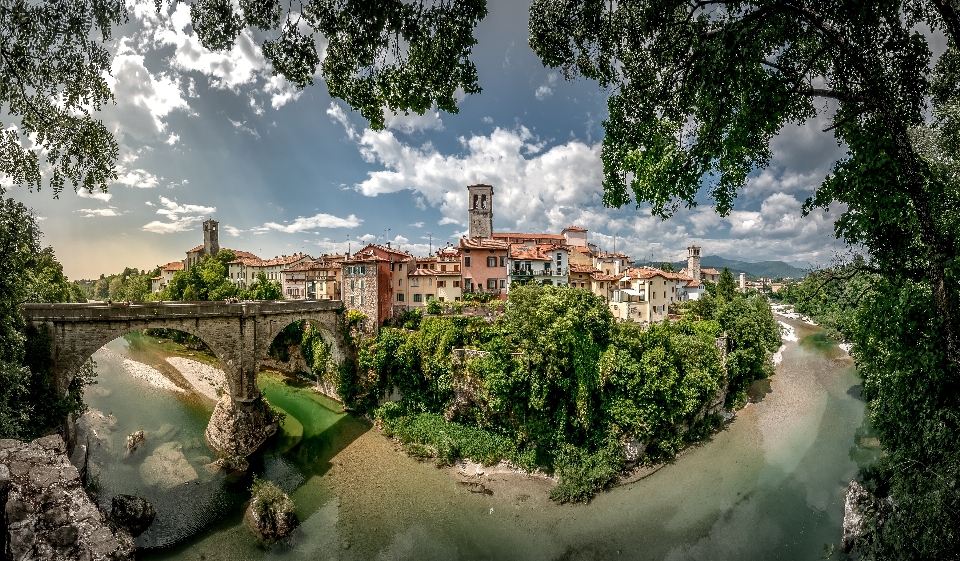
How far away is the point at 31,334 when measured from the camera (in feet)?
46.2

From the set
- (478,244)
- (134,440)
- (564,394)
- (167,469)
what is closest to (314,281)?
(478,244)

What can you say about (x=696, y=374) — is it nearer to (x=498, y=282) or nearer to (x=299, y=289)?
(x=498, y=282)

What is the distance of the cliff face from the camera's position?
316cm

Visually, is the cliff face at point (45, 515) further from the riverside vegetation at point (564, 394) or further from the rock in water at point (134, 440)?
the rock in water at point (134, 440)

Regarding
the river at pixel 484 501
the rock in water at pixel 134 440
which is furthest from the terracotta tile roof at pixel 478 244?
the rock in water at pixel 134 440

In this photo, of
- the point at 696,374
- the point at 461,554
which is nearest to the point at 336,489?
the point at 461,554

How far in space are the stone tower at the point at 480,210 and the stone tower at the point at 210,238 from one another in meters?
49.1

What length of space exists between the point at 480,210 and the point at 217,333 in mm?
30036

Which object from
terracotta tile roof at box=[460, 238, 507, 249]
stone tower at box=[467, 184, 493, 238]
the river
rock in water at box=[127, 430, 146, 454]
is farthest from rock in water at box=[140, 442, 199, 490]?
stone tower at box=[467, 184, 493, 238]

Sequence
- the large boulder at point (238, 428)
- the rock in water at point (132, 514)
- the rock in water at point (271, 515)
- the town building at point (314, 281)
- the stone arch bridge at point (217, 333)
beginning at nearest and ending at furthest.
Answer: the rock in water at point (132, 514) → the rock in water at point (271, 515) → the stone arch bridge at point (217, 333) → the large boulder at point (238, 428) → the town building at point (314, 281)

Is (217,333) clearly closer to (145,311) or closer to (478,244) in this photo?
(145,311)

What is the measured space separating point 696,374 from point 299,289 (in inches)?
1449

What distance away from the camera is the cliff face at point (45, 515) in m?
3.16

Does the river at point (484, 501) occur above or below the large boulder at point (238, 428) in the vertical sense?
below
